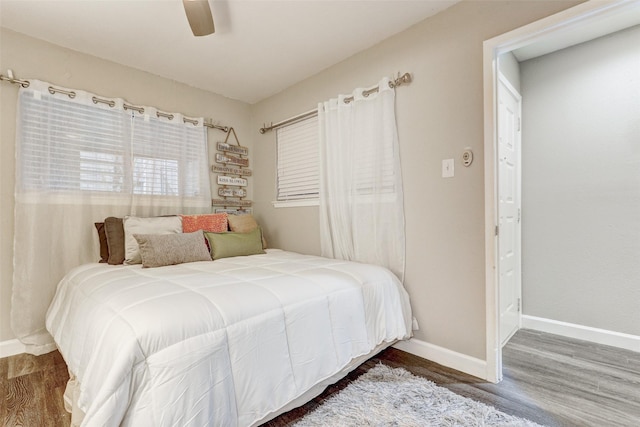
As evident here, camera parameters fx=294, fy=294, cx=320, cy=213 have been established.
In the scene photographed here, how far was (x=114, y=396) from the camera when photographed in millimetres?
932

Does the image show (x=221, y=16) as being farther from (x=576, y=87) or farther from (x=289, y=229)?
(x=576, y=87)

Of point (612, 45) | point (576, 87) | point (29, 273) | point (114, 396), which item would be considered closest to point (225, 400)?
point (114, 396)

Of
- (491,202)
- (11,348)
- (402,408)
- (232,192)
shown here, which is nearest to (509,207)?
(491,202)

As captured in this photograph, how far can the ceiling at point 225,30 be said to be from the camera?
197 cm

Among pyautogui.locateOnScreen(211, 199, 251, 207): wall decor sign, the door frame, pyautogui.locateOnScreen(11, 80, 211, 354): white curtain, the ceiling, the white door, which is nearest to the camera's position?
the door frame

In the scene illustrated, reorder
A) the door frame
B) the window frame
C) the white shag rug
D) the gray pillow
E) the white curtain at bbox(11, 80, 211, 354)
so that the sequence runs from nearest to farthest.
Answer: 1. the white shag rug
2. the door frame
3. the gray pillow
4. the white curtain at bbox(11, 80, 211, 354)
5. the window frame

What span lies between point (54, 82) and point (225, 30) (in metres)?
1.47

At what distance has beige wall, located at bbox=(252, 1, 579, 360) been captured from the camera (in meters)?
1.87

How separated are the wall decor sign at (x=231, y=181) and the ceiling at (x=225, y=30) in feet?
3.50

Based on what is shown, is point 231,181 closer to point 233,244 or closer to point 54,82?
point 233,244

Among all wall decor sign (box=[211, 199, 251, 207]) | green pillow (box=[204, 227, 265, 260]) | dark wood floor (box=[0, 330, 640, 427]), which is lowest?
dark wood floor (box=[0, 330, 640, 427])

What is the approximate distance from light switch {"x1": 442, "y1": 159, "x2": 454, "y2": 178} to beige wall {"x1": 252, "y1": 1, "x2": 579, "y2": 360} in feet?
0.12

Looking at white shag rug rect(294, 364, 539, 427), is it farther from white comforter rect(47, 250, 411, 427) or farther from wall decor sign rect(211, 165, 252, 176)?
wall decor sign rect(211, 165, 252, 176)

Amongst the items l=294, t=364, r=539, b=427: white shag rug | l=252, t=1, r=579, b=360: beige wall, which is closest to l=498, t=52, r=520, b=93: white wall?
l=252, t=1, r=579, b=360: beige wall
